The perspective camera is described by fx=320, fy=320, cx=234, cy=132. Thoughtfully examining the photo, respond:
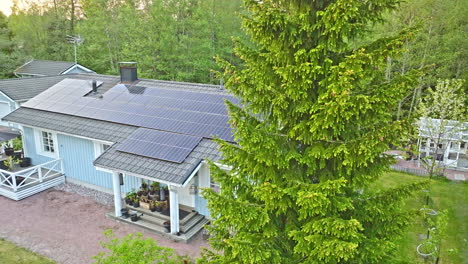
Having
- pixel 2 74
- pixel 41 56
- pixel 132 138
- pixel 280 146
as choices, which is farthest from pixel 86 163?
pixel 41 56

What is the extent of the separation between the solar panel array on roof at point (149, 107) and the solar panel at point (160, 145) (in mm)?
381

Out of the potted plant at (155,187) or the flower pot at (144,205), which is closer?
the flower pot at (144,205)

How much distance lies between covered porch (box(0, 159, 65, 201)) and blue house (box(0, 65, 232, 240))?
13.2 inches

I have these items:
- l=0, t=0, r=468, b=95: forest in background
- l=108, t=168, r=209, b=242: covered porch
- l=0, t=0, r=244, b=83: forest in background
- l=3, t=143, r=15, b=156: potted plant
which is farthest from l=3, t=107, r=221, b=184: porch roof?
l=0, t=0, r=244, b=83: forest in background

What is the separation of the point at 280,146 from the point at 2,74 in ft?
132

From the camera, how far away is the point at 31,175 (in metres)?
16.6

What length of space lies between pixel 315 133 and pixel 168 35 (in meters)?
26.0

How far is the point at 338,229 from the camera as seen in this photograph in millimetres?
Answer: 5309

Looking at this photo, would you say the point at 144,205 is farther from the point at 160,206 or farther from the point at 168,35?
the point at 168,35

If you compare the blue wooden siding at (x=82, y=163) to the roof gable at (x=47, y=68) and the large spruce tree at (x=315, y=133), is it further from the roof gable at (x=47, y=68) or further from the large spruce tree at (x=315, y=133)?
the roof gable at (x=47, y=68)

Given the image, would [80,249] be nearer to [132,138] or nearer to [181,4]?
[132,138]

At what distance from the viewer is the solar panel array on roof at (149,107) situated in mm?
13242

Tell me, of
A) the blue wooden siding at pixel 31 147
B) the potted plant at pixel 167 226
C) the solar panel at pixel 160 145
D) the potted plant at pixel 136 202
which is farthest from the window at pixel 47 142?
the potted plant at pixel 167 226

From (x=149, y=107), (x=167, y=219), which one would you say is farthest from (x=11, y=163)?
(x=167, y=219)
